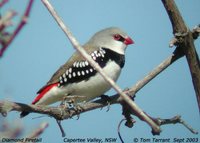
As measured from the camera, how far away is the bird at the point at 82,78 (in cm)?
433

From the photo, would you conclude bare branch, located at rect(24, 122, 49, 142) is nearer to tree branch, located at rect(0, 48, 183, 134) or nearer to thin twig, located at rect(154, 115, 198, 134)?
tree branch, located at rect(0, 48, 183, 134)

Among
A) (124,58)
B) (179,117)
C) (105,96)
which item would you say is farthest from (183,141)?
(124,58)

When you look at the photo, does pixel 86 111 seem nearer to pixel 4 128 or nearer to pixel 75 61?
pixel 75 61

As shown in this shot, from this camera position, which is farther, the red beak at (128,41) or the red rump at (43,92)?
the red beak at (128,41)

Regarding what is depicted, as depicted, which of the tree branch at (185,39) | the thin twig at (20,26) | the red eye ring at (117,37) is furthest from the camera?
the red eye ring at (117,37)

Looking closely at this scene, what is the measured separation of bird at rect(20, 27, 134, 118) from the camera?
4.33 meters

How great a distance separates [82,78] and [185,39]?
1925 mm

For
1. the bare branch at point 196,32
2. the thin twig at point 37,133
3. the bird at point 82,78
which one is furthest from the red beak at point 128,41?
the thin twig at point 37,133

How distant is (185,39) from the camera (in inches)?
108

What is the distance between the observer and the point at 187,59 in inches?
106

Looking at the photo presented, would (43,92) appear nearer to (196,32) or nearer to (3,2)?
(196,32)

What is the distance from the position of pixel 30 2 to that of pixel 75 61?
12.8 feet

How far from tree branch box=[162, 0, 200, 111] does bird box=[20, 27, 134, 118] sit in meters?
1.66

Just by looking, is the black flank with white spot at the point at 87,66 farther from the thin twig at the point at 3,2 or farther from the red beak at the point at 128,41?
the thin twig at the point at 3,2
